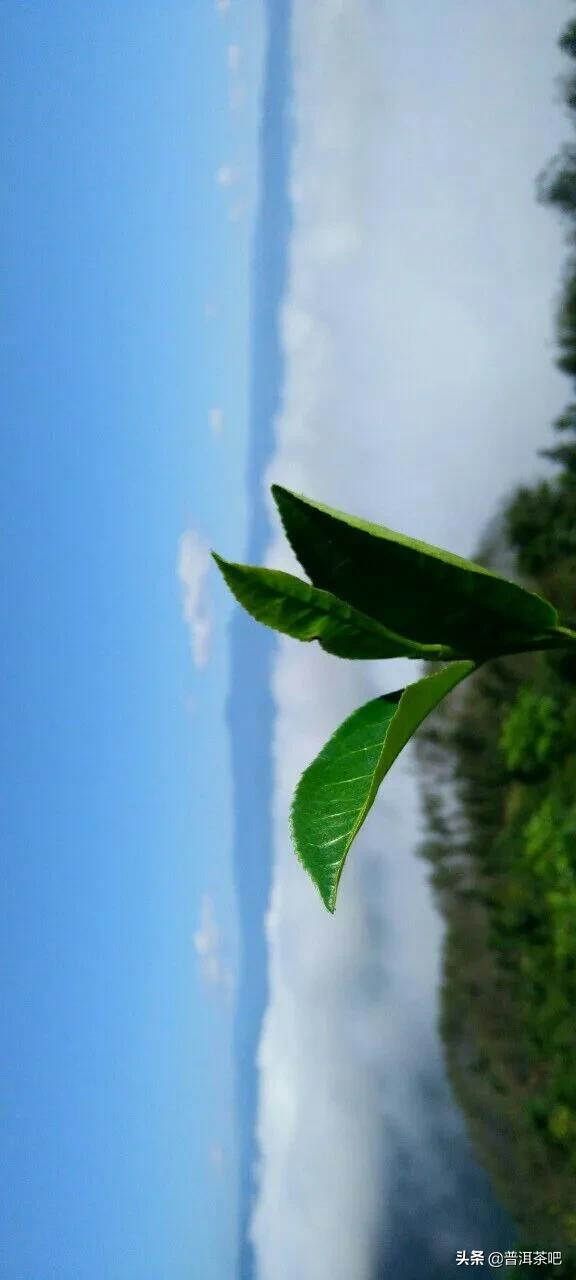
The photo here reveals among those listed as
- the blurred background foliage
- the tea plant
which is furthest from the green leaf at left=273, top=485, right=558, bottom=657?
the blurred background foliage

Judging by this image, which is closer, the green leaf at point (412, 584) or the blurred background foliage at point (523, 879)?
the green leaf at point (412, 584)

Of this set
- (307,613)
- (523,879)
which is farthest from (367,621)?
(523,879)

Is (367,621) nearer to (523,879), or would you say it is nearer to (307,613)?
(307,613)

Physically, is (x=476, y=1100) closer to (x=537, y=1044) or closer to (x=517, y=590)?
(x=537, y=1044)

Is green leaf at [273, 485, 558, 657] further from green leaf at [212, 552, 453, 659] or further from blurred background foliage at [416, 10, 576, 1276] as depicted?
blurred background foliage at [416, 10, 576, 1276]

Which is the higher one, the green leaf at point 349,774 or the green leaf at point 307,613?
the green leaf at point 307,613

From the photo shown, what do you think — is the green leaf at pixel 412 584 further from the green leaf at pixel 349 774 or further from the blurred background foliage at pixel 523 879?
the blurred background foliage at pixel 523 879

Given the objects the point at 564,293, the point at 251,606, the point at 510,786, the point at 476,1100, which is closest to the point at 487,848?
the point at 510,786

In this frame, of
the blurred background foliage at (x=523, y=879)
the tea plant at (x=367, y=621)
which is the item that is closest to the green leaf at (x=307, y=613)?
the tea plant at (x=367, y=621)
